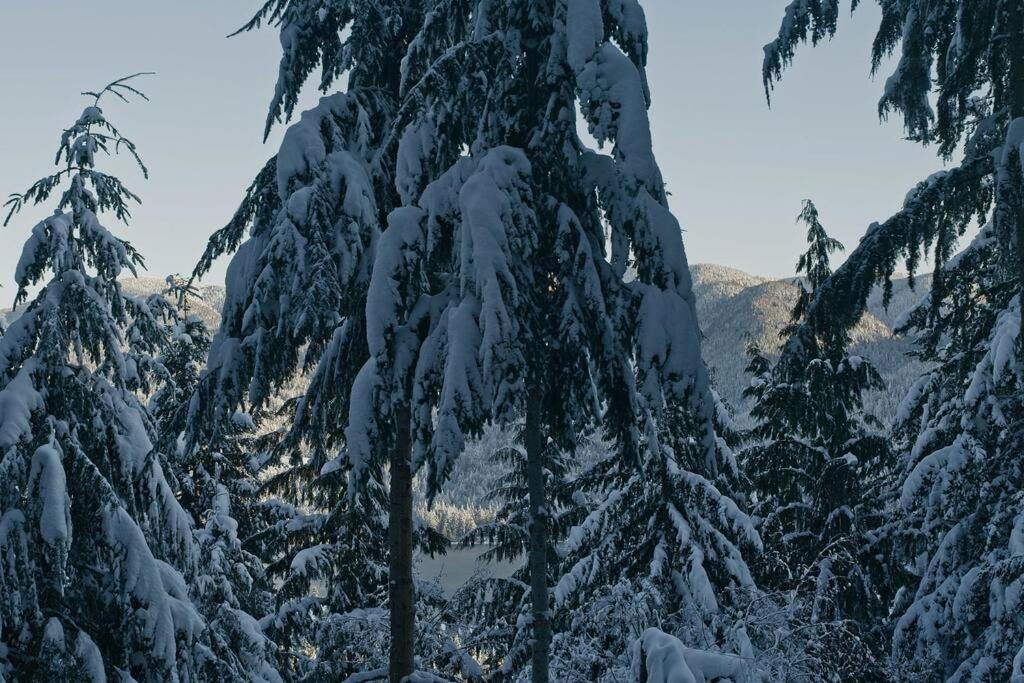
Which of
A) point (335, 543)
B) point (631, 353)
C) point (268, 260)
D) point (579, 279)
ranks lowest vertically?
point (335, 543)

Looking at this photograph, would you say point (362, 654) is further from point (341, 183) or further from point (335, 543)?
point (341, 183)

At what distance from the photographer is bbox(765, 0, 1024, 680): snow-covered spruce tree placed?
307 inches

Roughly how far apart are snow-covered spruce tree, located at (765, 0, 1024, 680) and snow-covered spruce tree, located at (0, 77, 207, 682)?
675cm

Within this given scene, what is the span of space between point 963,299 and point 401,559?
712 centimetres

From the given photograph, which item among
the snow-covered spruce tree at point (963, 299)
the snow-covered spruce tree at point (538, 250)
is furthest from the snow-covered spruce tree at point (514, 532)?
the snow-covered spruce tree at point (538, 250)

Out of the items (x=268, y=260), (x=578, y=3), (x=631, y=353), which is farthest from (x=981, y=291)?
(x=268, y=260)

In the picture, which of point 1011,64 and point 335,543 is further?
point 335,543

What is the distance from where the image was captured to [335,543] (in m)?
17.8

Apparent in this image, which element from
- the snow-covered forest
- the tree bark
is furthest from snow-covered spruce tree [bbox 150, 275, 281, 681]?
the tree bark

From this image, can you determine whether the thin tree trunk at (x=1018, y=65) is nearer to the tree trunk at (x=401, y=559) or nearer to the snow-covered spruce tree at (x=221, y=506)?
the tree trunk at (x=401, y=559)

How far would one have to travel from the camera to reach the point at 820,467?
66.9ft

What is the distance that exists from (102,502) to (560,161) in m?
5.58

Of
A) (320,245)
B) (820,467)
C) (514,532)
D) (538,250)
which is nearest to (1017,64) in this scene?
(538,250)

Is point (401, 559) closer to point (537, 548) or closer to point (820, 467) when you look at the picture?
point (537, 548)
